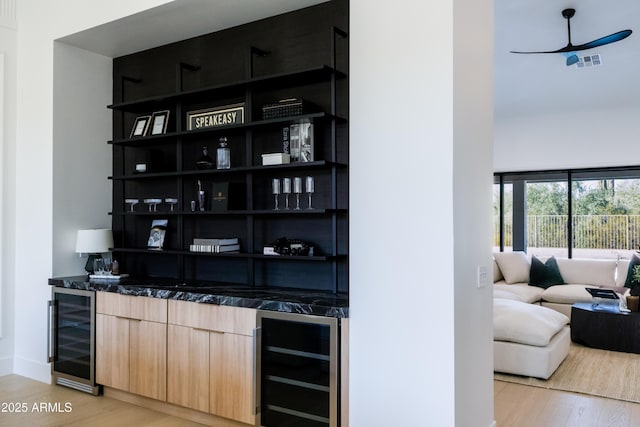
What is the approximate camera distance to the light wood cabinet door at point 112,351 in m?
3.58

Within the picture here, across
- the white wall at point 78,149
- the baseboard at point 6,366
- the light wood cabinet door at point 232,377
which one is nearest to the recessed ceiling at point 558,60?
the light wood cabinet door at point 232,377

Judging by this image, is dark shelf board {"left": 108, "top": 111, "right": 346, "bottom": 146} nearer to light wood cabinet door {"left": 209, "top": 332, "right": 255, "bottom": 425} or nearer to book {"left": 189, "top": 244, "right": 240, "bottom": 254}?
book {"left": 189, "top": 244, "right": 240, "bottom": 254}

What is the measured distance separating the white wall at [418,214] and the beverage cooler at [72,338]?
2.20 metres

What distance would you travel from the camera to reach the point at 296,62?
3.47 m

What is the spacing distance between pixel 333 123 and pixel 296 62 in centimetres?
62

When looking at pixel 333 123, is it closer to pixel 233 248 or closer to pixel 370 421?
pixel 233 248

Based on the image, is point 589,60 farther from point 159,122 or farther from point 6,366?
point 6,366

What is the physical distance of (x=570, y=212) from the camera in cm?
724

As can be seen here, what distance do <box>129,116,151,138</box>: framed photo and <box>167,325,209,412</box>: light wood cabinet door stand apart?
66.5 inches

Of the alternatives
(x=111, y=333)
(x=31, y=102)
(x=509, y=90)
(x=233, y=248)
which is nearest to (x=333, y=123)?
(x=233, y=248)

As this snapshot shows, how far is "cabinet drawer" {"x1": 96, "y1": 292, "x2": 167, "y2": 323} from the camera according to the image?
11.1 feet

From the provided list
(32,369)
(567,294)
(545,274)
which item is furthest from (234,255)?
(545,274)

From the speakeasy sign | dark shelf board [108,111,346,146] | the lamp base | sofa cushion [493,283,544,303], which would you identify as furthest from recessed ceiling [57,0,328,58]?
sofa cushion [493,283,544,303]

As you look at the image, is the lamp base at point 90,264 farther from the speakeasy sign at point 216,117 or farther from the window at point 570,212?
the window at point 570,212
